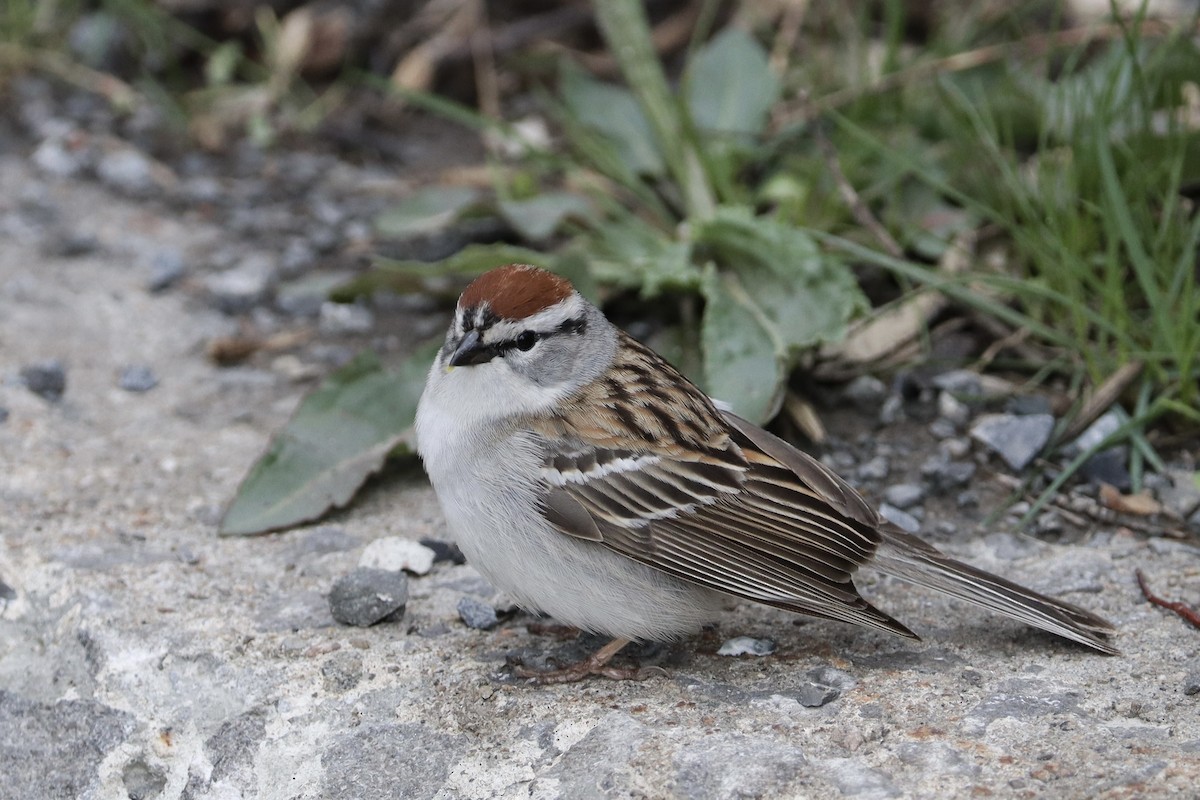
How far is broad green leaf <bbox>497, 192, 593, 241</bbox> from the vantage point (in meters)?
4.81

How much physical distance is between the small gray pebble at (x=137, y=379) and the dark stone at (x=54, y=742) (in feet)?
5.36

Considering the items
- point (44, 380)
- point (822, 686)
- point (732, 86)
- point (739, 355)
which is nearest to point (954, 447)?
point (739, 355)

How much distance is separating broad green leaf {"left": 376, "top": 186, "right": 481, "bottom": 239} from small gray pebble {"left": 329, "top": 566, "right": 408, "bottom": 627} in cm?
187

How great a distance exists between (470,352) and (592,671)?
824 millimetres

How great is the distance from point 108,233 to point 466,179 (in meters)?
1.48

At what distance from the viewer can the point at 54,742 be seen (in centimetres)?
311

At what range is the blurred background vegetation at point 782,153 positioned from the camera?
4176 mm

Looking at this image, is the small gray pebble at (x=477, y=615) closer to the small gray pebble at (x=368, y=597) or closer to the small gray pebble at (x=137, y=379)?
the small gray pebble at (x=368, y=597)

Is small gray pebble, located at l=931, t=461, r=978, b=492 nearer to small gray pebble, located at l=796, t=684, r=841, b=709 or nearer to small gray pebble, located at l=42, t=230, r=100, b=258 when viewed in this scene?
small gray pebble, located at l=796, t=684, r=841, b=709

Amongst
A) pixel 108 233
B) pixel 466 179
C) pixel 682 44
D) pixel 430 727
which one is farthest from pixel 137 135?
pixel 430 727

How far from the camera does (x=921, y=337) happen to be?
4.54 m

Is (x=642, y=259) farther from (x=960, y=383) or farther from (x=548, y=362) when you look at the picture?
(x=548, y=362)

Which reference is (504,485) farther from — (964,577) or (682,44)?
(682,44)

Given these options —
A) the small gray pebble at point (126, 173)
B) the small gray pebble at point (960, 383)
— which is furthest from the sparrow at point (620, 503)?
the small gray pebble at point (126, 173)
